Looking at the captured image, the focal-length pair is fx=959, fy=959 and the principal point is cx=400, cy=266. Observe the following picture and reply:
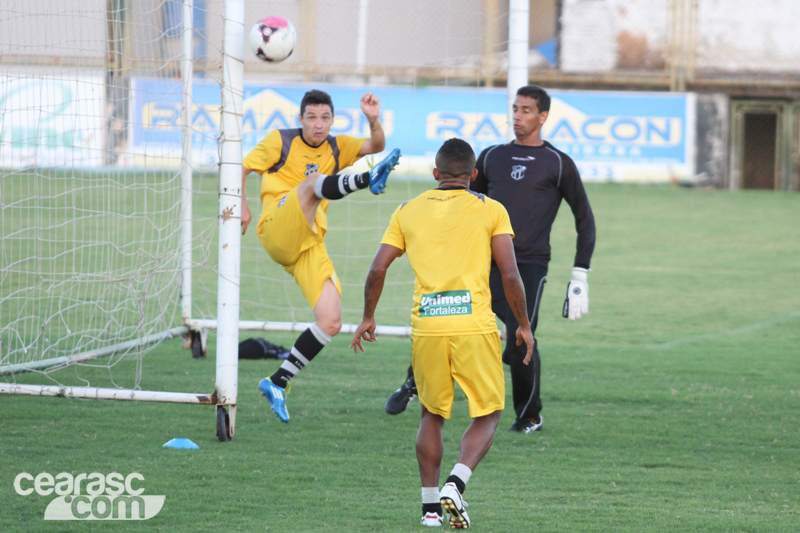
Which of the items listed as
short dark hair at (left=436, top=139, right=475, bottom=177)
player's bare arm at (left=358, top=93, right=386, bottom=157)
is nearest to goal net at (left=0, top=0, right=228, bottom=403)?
player's bare arm at (left=358, top=93, right=386, bottom=157)

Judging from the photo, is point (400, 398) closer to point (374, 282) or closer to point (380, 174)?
point (380, 174)

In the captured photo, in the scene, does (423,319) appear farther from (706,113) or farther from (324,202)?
(706,113)

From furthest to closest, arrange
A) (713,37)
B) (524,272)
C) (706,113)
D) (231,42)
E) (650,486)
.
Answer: (713,37)
(706,113)
(524,272)
(231,42)
(650,486)

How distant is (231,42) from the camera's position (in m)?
5.24

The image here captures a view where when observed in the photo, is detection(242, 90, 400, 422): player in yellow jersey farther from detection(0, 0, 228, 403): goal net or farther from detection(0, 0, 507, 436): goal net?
detection(0, 0, 228, 403): goal net

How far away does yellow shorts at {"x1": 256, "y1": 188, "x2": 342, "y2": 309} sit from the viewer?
5.84 meters

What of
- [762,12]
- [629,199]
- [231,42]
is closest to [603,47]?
[762,12]

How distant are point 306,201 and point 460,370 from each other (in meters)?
2.23

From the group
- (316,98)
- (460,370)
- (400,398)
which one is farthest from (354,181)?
(460,370)

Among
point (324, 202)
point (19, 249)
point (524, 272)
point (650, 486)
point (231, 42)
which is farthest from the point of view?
point (19, 249)

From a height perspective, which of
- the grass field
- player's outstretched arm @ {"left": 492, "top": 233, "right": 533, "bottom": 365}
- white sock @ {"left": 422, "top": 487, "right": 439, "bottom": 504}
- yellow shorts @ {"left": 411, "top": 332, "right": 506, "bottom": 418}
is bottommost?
the grass field

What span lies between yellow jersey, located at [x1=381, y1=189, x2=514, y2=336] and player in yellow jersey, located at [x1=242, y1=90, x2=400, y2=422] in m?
1.61

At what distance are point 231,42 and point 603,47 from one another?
21591mm

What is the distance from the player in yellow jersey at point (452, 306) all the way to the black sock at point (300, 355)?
1.86 m
